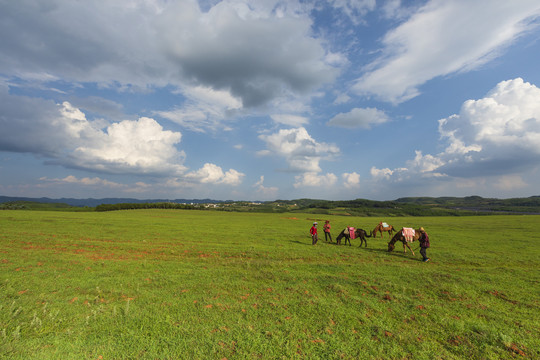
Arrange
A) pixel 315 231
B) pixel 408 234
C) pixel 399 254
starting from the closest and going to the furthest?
1. pixel 408 234
2. pixel 399 254
3. pixel 315 231

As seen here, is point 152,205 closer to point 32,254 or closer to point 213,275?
point 32,254

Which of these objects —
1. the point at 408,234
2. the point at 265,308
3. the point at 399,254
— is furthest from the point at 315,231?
the point at 265,308

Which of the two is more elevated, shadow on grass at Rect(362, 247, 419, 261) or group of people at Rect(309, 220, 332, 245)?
group of people at Rect(309, 220, 332, 245)

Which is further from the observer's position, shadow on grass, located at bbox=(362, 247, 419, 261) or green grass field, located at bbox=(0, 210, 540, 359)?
shadow on grass, located at bbox=(362, 247, 419, 261)

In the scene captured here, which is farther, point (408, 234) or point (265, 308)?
point (408, 234)

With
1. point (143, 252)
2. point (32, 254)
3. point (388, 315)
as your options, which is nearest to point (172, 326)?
point (388, 315)

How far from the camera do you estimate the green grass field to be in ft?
21.2

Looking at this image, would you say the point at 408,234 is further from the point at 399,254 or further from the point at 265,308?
the point at 265,308

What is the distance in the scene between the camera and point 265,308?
29.3ft

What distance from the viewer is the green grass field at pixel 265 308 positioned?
646 cm

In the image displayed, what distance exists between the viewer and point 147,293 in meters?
10.2

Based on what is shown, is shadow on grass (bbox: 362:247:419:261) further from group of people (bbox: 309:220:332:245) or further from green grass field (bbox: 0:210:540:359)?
group of people (bbox: 309:220:332:245)

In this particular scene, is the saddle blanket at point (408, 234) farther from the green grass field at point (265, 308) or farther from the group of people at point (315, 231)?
the group of people at point (315, 231)

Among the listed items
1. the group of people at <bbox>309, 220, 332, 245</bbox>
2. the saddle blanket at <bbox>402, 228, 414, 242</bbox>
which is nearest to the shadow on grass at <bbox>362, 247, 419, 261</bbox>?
the saddle blanket at <bbox>402, 228, 414, 242</bbox>
